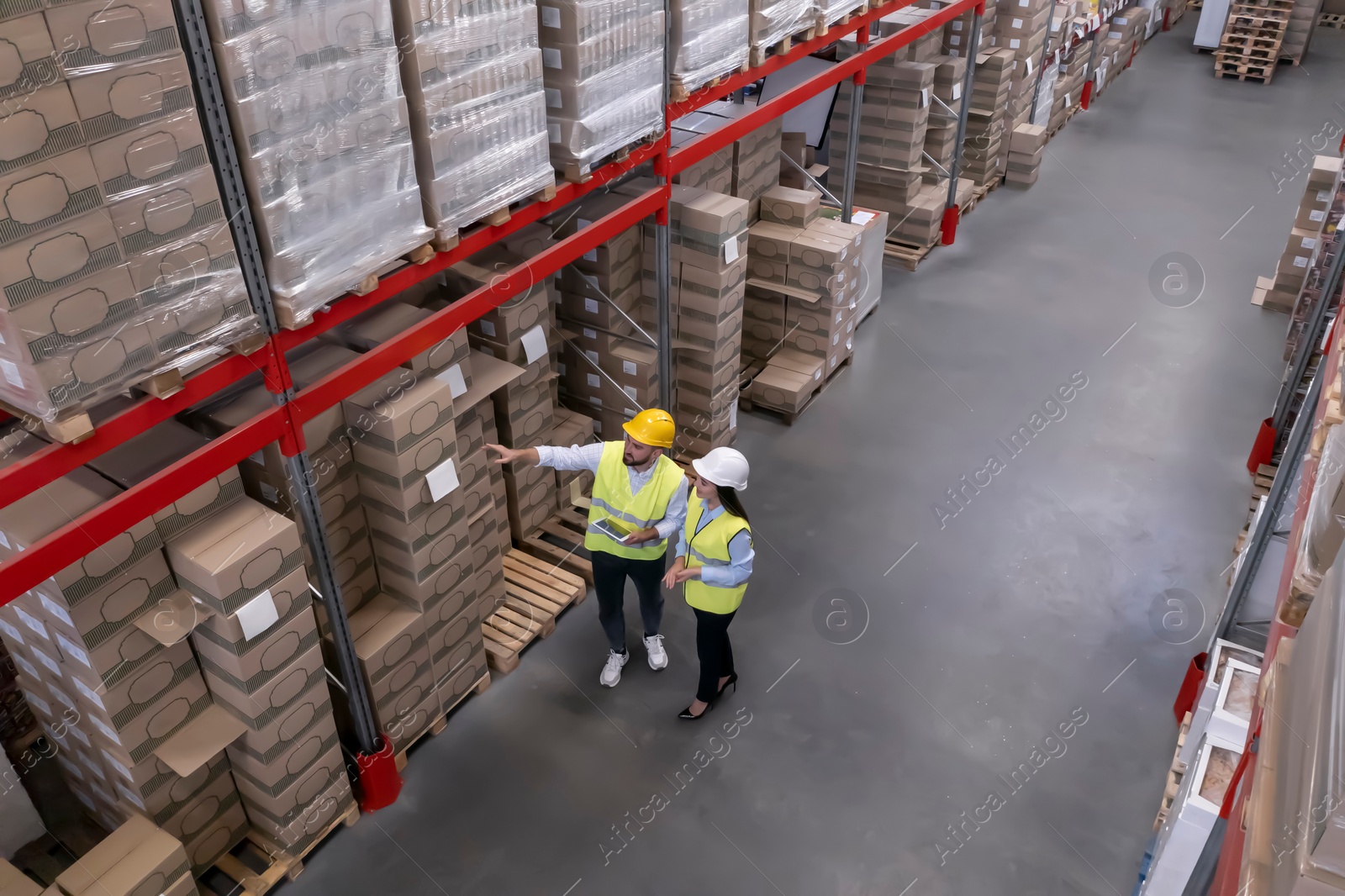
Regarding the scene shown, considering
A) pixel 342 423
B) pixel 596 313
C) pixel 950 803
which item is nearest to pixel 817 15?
pixel 596 313

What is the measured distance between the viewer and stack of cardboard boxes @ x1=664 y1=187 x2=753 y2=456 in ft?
22.2

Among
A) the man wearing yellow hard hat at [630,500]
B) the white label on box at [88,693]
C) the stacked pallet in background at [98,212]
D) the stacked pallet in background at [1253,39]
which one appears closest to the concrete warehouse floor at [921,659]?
the man wearing yellow hard hat at [630,500]

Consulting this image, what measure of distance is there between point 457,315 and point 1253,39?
647 inches

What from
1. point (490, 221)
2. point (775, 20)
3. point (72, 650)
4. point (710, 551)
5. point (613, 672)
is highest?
point (775, 20)

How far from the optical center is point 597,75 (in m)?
5.13

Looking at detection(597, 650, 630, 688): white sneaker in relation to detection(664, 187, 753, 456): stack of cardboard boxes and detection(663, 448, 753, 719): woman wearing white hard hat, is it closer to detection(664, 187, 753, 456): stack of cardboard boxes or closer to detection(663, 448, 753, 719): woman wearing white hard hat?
detection(663, 448, 753, 719): woman wearing white hard hat

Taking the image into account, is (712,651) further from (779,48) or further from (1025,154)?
(1025,154)

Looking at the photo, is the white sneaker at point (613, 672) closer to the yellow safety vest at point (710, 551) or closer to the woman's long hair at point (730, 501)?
the yellow safety vest at point (710, 551)

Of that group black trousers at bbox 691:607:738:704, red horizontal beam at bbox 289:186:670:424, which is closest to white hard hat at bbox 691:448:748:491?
black trousers at bbox 691:607:738:704

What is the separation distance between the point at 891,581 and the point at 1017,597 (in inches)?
32.3

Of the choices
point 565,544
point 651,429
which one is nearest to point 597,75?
point 651,429

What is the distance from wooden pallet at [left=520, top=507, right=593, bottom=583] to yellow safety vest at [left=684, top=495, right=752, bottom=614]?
1527 millimetres

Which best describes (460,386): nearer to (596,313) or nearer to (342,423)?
(342,423)

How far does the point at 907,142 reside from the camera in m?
10.0
